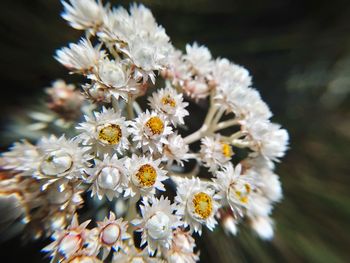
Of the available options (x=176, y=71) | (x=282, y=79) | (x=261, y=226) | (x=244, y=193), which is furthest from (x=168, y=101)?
(x=282, y=79)

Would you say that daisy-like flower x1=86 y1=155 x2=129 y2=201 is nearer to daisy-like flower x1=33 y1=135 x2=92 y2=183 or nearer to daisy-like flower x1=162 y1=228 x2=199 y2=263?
daisy-like flower x1=33 y1=135 x2=92 y2=183

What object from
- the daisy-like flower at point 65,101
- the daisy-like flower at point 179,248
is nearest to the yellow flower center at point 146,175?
the daisy-like flower at point 179,248

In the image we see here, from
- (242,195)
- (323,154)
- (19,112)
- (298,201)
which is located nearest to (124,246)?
(242,195)

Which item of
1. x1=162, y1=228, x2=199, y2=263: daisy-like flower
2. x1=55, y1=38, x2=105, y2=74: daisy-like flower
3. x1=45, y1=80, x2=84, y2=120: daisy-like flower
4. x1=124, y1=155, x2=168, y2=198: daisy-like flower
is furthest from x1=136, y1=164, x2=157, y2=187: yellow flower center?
x1=45, y1=80, x2=84, y2=120: daisy-like flower

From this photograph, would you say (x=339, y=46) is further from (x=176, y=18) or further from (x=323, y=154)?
(x=176, y=18)

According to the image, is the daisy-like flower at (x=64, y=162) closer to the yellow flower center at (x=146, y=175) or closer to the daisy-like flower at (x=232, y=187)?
the yellow flower center at (x=146, y=175)

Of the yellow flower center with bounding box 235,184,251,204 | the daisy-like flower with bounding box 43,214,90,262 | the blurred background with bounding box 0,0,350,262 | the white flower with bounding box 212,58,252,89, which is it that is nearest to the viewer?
the daisy-like flower with bounding box 43,214,90,262
